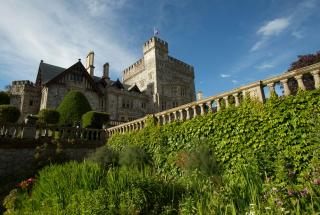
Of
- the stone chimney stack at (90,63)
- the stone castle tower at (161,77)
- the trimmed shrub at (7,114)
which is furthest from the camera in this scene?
the stone castle tower at (161,77)

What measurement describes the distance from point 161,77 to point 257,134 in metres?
32.4

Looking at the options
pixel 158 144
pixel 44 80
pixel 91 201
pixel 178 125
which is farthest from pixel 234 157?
pixel 44 80

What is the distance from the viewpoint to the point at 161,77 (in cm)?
3825

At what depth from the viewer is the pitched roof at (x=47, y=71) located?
26.6 metres

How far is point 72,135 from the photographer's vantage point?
1394cm

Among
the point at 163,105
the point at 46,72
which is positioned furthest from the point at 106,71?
the point at 163,105

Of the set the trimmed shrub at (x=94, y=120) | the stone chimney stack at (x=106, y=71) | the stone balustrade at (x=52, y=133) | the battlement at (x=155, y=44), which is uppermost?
the battlement at (x=155, y=44)

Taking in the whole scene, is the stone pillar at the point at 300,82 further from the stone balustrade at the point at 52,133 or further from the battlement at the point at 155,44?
the battlement at the point at 155,44

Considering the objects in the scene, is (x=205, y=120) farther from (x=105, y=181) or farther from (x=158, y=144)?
(x=105, y=181)

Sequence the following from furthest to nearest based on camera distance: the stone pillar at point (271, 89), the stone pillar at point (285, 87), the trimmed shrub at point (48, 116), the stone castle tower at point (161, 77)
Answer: the stone castle tower at point (161, 77), the trimmed shrub at point (48, 116), the stone pillar at point (271, 89), the stone pillar at point (285, 87)

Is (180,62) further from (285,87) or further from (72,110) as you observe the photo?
(285,87)

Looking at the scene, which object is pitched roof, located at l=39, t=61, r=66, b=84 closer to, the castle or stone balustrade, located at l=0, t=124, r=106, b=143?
the castle

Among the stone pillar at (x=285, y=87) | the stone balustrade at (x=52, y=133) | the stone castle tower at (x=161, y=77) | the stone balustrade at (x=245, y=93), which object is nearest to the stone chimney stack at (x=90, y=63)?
the stone castle tower at (x=161, y=77)

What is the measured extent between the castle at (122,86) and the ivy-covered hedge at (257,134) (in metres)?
20.0
